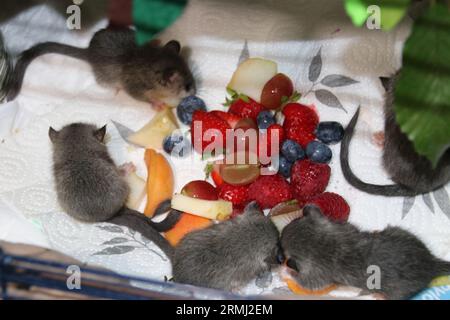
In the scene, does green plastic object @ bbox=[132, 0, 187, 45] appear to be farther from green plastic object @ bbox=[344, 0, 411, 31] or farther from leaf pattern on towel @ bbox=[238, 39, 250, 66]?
green plastic object @ bbox=[344, 0, 411, 31]

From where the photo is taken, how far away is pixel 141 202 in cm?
204

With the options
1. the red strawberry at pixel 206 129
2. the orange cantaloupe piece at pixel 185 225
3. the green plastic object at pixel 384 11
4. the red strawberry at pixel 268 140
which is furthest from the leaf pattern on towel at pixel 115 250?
the green plastic object at pixel 384 11

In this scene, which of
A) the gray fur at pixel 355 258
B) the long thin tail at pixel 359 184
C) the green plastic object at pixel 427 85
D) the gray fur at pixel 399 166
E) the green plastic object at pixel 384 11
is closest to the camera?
the green plastic object at pixel 384 11

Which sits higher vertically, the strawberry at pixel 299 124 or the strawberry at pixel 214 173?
the strawberry at pixel 299 124

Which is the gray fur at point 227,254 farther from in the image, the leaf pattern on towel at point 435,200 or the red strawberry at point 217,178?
the leaf pattern on towel at point 435,200

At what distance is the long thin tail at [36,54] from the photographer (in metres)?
2.26

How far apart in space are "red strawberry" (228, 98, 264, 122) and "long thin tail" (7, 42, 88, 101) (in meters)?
0.63

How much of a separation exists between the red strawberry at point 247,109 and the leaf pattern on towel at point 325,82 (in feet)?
0.61

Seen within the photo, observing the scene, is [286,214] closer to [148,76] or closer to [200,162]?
[200,162]

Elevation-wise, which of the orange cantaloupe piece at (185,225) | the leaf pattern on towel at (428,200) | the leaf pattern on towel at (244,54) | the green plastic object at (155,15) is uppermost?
the green plastic object at (155,15)

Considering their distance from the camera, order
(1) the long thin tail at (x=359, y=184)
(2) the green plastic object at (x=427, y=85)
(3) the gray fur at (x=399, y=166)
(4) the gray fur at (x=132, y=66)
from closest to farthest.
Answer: (2) the green plastic object at (x=427, y=85) < (3) the gray fur at (x=399, y=166) < (1) the long thin tail at (x=359, y=184) < (4) the gray fur at (x=132, y=66)

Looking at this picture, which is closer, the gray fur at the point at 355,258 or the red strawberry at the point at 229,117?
the gray fur at the point at 355,258

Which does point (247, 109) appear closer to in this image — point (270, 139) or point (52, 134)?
point (270, 139)

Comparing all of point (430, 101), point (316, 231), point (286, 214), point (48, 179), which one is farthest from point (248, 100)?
point (430, 101)
